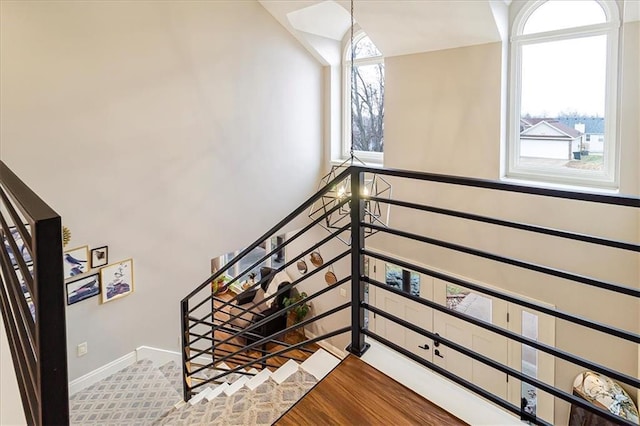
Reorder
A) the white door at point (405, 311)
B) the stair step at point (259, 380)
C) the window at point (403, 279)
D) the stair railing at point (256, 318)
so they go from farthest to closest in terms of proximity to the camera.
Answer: the window at point (403, 279) → the white door at point (405, 311) → the stair step at point (259, 380) → the stair railing at point (256, 318)

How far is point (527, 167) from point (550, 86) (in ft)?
2.86

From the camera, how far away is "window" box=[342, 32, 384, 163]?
6590 mm

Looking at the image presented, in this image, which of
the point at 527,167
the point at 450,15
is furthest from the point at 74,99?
the point at 527,167

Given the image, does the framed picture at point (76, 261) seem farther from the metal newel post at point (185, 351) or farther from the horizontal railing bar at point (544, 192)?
the horizontal railing bar at point (544, 192)

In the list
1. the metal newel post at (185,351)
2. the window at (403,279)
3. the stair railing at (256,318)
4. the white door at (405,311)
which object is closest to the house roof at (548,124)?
the white door at (405,311)

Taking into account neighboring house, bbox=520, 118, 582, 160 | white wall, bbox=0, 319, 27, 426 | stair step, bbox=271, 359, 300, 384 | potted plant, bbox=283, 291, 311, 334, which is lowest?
potted plant, bbox=283, 291, 311, 334

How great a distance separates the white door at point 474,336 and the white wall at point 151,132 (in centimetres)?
279

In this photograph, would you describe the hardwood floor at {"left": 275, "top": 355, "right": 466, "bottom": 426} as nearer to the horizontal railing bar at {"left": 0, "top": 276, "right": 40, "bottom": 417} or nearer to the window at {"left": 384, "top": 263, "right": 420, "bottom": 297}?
the horizontal railing bar at {"left": 0, "top": 276, "right": 40, "bottom": 417}

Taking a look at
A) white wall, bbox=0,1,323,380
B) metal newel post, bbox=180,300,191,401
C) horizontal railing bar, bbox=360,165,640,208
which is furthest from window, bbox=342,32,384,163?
horizontal railing bar, bbox=360,165,640,208

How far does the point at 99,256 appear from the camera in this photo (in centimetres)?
464

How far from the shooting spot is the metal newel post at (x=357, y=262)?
2.18 meters

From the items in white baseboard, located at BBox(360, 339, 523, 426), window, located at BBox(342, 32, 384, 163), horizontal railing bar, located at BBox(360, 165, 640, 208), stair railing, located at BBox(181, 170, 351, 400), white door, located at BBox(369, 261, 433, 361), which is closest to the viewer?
horizontal railing bar, located at BBox(360, 165, 640, 208)

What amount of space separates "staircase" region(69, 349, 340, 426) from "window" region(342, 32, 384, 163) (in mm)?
3952

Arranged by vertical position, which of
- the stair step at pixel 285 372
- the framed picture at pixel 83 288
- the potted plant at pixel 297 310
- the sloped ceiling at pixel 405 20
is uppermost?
the sloped ceiling at pixel 405 20
